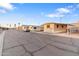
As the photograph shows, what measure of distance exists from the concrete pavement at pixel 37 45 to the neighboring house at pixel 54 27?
0.43 feet

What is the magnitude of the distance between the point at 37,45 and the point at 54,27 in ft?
1.37

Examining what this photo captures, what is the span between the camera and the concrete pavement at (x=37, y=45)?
223 centimetres

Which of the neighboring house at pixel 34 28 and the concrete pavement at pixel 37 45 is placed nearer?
the concrete pavement at pixel 37 45

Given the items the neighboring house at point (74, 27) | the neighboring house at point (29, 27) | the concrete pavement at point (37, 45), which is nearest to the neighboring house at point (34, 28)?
the neighboring house at point (29, 27)

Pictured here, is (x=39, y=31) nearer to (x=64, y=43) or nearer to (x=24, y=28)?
(x=24, y=28)

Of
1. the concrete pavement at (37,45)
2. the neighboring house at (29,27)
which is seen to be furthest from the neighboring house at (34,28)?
the concrete pavement at (37,45)

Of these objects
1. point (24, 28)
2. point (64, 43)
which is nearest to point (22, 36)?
point (24, 28)

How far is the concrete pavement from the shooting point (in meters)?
2.23

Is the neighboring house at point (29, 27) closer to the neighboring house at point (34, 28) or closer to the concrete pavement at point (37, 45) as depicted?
the neighboring house at point (34, 28)

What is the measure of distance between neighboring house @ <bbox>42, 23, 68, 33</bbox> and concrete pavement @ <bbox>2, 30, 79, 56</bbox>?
132 millimetres

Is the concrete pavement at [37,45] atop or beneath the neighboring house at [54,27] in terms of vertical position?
beneath

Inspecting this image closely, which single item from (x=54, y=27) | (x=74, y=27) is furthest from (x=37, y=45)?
(x=74, y=27)

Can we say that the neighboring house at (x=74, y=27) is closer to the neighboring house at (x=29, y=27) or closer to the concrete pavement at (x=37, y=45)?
the concrete pavement at (x=37, y=45)

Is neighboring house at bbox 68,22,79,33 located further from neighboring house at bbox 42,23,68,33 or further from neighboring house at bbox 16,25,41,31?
neighboring house at bbox 16,25,41,31
